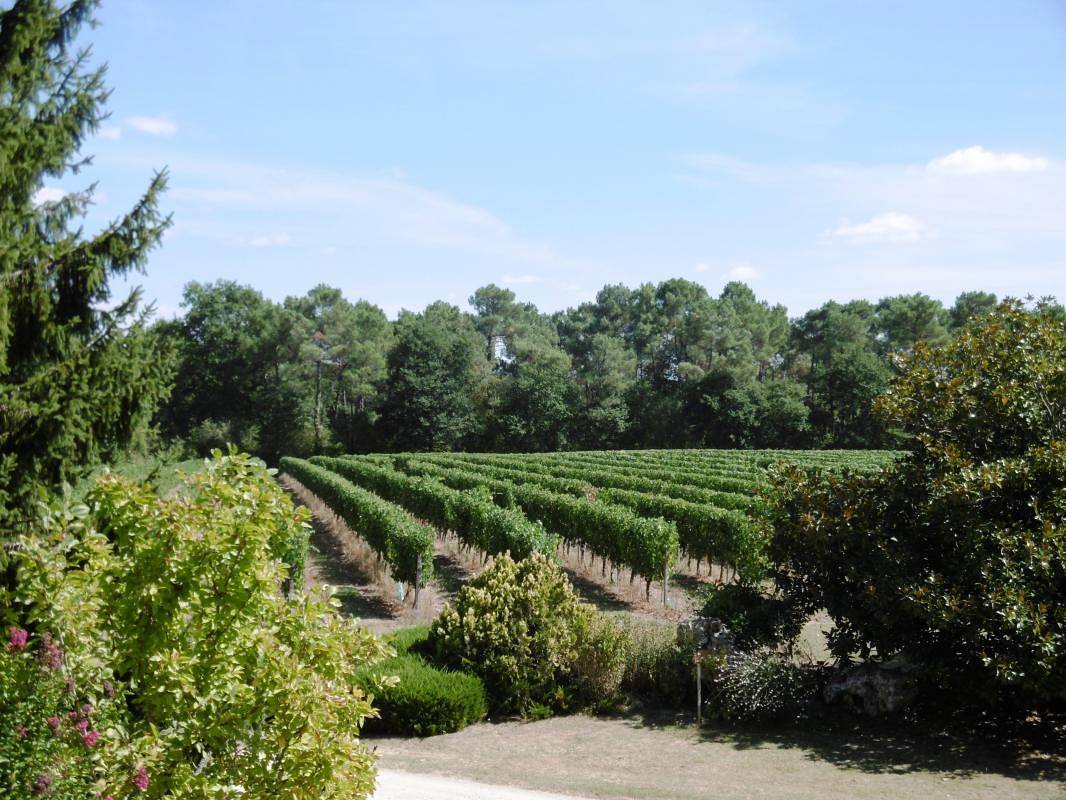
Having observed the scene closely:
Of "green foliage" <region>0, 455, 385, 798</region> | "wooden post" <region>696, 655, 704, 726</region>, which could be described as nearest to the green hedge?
"wooden post" <region>696, 655, 704, 726</region>

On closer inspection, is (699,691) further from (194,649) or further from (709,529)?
(709,529)

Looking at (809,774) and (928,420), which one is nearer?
(809,774)

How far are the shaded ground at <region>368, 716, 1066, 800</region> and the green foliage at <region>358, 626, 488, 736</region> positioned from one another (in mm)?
217

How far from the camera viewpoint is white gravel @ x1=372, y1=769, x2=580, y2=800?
793 cm

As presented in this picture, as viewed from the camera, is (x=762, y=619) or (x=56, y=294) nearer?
(x=56, y=294)

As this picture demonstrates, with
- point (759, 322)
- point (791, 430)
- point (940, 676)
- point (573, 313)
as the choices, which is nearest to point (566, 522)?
point (940, 676)

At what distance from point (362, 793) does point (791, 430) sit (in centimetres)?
6532

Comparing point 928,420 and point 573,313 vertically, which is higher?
point 573,313

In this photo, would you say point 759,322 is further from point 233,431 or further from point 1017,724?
point 1017,724

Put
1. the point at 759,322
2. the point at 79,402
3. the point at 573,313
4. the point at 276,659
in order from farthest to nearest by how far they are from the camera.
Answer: the point at 573,313 → the point at 759,322 → the point at 79,402 → the point at 276,659

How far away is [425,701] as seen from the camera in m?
10.2

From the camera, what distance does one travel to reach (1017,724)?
10.0 m

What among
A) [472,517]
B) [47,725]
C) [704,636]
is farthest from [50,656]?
[472,517]

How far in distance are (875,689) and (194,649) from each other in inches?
348
